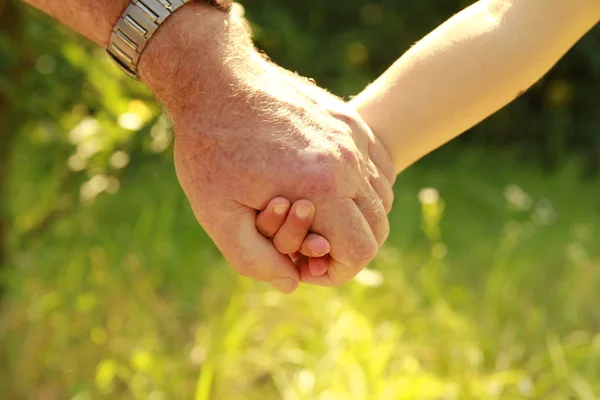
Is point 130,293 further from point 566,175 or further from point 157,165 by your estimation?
point 566,175

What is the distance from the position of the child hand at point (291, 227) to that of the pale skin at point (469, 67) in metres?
0.08

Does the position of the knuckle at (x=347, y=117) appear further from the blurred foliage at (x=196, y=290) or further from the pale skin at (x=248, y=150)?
the blurred foliage at (x=196, y=290)

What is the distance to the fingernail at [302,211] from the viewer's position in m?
1.25

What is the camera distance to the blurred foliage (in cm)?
193

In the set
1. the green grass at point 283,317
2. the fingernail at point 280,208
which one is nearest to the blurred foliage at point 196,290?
the green grass at point 283,317

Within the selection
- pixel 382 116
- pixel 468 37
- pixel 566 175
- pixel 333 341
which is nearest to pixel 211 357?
pixel 333 341

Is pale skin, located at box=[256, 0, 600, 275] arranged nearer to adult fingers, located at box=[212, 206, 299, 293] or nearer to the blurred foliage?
adult fingers, located at box=[212, 206, 299, 293]

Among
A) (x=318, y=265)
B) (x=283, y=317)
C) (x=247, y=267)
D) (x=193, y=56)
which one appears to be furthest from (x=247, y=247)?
(x=283, y=317)

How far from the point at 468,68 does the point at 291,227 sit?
0.45 metres

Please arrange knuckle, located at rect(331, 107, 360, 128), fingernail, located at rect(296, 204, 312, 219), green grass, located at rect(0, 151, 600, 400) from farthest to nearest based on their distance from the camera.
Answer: green grass, located at rect(0, 151, 600, 400), knuckle, located at rect(331, 107, 360, 128), fingernail, located at rect(296, 204, 312, 219)

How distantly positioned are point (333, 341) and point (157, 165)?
1104 mm

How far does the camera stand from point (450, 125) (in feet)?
4.66

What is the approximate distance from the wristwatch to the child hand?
0.37 m

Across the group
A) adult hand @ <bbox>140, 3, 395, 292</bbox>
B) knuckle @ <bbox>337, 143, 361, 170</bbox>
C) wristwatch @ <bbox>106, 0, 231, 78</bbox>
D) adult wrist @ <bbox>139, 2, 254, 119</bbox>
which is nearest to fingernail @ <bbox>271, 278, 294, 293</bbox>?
adult hand @ <bbox>140, 3, 395, 292</bbox>
